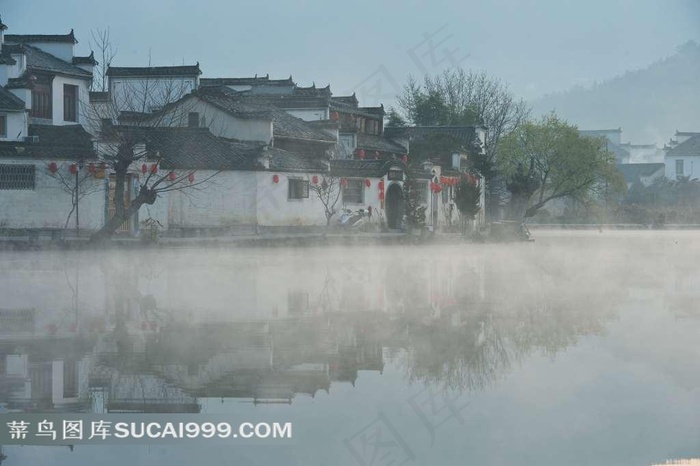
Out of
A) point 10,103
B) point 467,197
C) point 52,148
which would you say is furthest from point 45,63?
point 467,197

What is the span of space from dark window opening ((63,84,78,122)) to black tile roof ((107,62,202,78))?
26.7 ft

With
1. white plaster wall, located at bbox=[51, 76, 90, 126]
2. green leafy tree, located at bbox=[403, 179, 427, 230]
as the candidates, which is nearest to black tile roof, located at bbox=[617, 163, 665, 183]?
green leafy tree, located at bbox=[403, 179, 427, 230]

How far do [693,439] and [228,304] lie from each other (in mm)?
9305

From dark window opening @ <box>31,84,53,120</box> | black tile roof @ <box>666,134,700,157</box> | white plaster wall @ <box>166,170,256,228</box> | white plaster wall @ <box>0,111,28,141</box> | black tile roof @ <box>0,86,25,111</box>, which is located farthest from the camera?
black tile roof @ <box>666,134,700,157</box>

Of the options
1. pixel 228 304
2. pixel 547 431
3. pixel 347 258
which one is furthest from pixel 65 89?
pixel 547 431

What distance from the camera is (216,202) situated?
4009 centimetres

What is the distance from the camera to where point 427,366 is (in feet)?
34.9

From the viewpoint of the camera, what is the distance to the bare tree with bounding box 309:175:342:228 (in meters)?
43.9

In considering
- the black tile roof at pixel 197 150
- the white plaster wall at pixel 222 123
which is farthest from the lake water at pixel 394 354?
the white plaster wall at pixel 222 123

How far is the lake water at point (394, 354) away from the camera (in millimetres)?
Result: 8008

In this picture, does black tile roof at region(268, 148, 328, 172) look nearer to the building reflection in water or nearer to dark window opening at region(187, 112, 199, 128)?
dark window opening at region(187, 112, 199, 128)

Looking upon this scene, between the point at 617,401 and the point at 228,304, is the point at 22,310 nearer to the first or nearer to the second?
the point at 228,304

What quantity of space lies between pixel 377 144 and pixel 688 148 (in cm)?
5196

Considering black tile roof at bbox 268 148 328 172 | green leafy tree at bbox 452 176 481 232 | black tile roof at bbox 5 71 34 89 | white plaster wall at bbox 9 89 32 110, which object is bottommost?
green leafy tree at bbox 452 176 481 232
